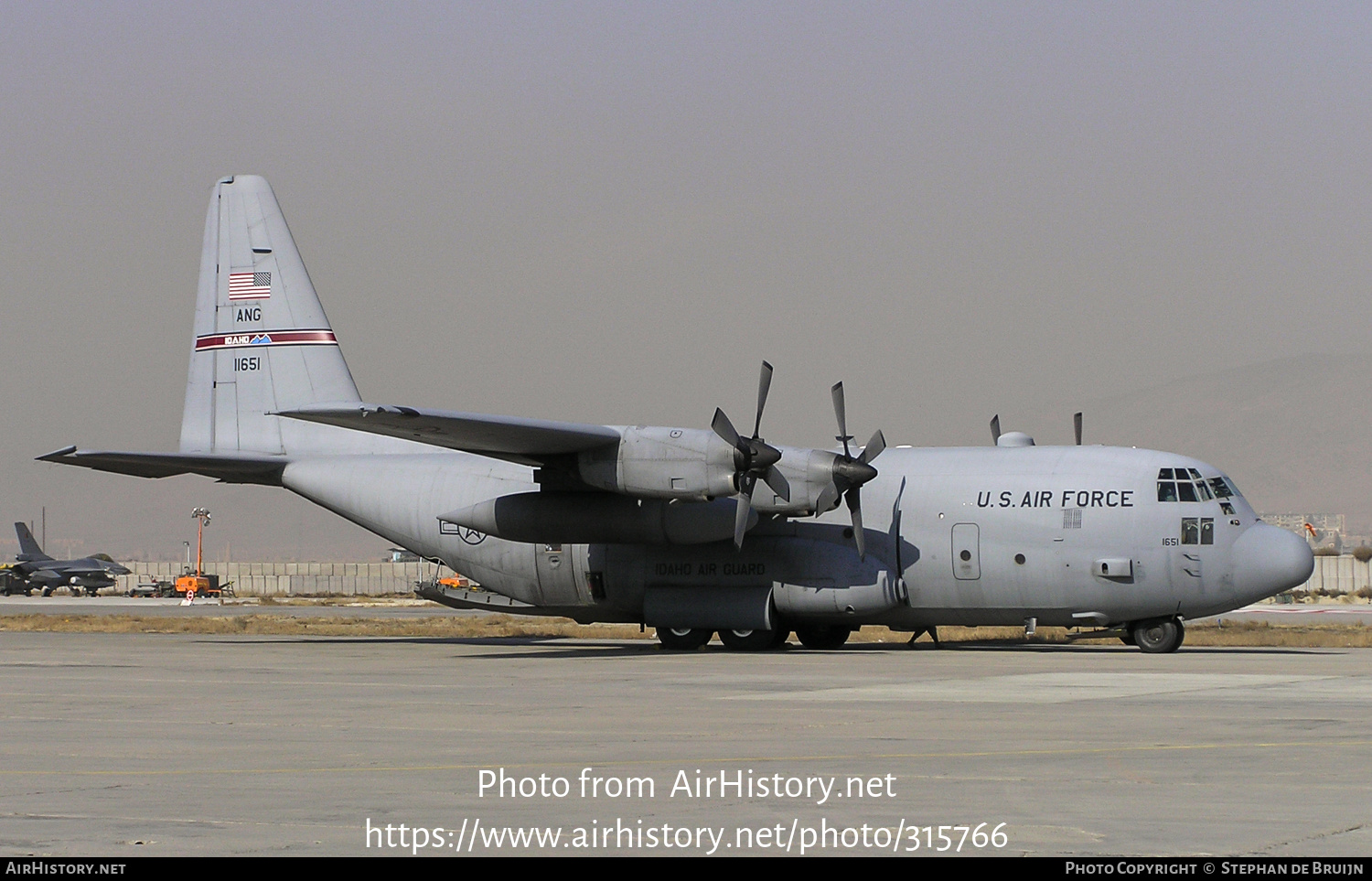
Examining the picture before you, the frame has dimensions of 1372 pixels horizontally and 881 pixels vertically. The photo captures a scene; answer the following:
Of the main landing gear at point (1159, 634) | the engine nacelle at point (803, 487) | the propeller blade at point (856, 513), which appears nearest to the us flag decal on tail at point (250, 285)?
the engine nacelle at point (803, 487)

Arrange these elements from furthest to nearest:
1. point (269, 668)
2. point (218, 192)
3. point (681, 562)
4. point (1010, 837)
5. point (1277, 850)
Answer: point (218, 192), point (681, 562), point (269, 668), point (1010, 837), point (1277, 850)

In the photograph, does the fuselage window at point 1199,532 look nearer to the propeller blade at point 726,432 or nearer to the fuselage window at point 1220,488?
the fuselage window at point 1220,488

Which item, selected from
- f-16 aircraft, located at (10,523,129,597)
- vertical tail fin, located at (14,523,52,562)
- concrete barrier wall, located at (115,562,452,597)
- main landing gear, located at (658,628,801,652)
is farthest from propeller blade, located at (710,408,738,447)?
vertical tail fin, located at (14,523,52,562)

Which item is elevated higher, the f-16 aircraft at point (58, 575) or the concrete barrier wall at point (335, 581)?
the f-16 aircraft at point (58, 575)

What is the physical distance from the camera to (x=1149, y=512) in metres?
30.1

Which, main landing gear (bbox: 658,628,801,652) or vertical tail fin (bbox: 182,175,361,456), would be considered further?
vertical tail fin (bbox: 182,175,361,456)

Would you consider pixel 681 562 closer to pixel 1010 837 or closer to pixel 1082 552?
pixel 1082 552

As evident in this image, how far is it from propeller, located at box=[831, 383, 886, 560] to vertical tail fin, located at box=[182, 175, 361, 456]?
39.5 feet

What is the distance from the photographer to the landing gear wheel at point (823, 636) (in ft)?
111

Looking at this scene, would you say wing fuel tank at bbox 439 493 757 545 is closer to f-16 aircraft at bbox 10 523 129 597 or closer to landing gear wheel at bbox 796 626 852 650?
landing gear wheel at bbox 796 626 852 650

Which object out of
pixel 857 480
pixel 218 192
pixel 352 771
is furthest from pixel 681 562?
pixel 352 771

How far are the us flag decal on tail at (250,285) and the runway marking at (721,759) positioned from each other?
25749 mm

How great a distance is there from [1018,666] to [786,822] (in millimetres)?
17456

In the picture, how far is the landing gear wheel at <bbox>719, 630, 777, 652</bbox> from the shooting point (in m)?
32.6
